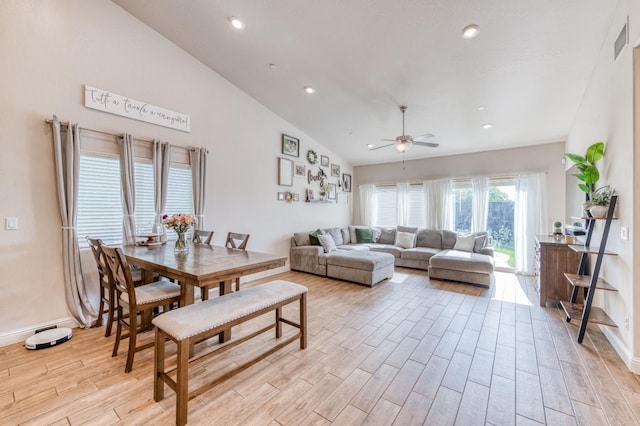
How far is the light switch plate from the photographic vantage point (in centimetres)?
256

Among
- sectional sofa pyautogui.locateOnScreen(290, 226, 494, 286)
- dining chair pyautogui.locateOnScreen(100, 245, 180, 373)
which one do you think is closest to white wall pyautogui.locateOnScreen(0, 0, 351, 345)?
dining chair pyautogui.locateOnScreen(100, 245, 180, 373)

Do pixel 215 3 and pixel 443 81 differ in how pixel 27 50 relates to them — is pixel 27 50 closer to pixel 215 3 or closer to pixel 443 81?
pixel 215 3

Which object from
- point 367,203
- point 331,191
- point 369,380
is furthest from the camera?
point 367,203

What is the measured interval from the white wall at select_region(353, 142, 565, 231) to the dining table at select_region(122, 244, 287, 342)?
5388 mm

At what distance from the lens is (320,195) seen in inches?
255

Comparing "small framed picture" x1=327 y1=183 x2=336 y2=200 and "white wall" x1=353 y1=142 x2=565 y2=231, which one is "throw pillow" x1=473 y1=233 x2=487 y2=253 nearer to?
"white wall" x1=353 y1=142 x2=565 y2=231

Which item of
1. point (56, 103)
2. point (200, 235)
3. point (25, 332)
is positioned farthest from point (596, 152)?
point (25, 332)

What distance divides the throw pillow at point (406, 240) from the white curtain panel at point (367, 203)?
1.24 meters

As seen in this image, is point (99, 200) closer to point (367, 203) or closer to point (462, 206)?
point (367, 203)

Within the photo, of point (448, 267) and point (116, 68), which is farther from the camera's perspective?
point (448, 267)

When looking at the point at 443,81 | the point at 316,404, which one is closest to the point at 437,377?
the point at 316,404

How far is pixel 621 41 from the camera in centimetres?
234

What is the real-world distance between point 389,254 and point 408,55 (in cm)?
343

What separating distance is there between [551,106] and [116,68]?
6.08m
